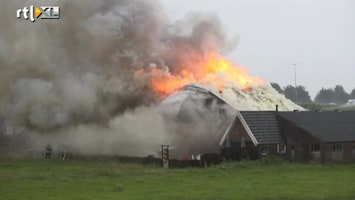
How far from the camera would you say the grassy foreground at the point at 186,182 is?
1302 inches

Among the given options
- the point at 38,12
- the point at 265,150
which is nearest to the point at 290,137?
the point at 265,150

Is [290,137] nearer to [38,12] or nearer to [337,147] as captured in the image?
[337,147]

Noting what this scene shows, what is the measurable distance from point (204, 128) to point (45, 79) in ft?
63.9

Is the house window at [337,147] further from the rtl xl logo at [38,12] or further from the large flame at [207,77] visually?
the rtl xl logo at [38,12]

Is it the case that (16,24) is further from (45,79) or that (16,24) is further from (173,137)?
(173,137)

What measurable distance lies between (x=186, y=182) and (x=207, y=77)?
98.7ft

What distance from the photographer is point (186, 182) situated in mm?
40062

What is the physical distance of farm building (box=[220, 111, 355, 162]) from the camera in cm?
5700

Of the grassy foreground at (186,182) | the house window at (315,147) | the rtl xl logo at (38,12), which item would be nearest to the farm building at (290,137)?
the house window at (315,147)

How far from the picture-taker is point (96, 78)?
208ft

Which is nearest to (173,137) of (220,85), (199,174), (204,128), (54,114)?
(204,128)

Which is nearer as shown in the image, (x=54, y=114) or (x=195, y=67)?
(x=54, y=114)

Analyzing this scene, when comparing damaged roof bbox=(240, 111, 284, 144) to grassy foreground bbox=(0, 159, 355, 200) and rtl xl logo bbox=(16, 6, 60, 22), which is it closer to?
grassy foreground bbox=(0, 159, 355, 200)

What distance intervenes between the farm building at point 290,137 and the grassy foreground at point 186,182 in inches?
149
